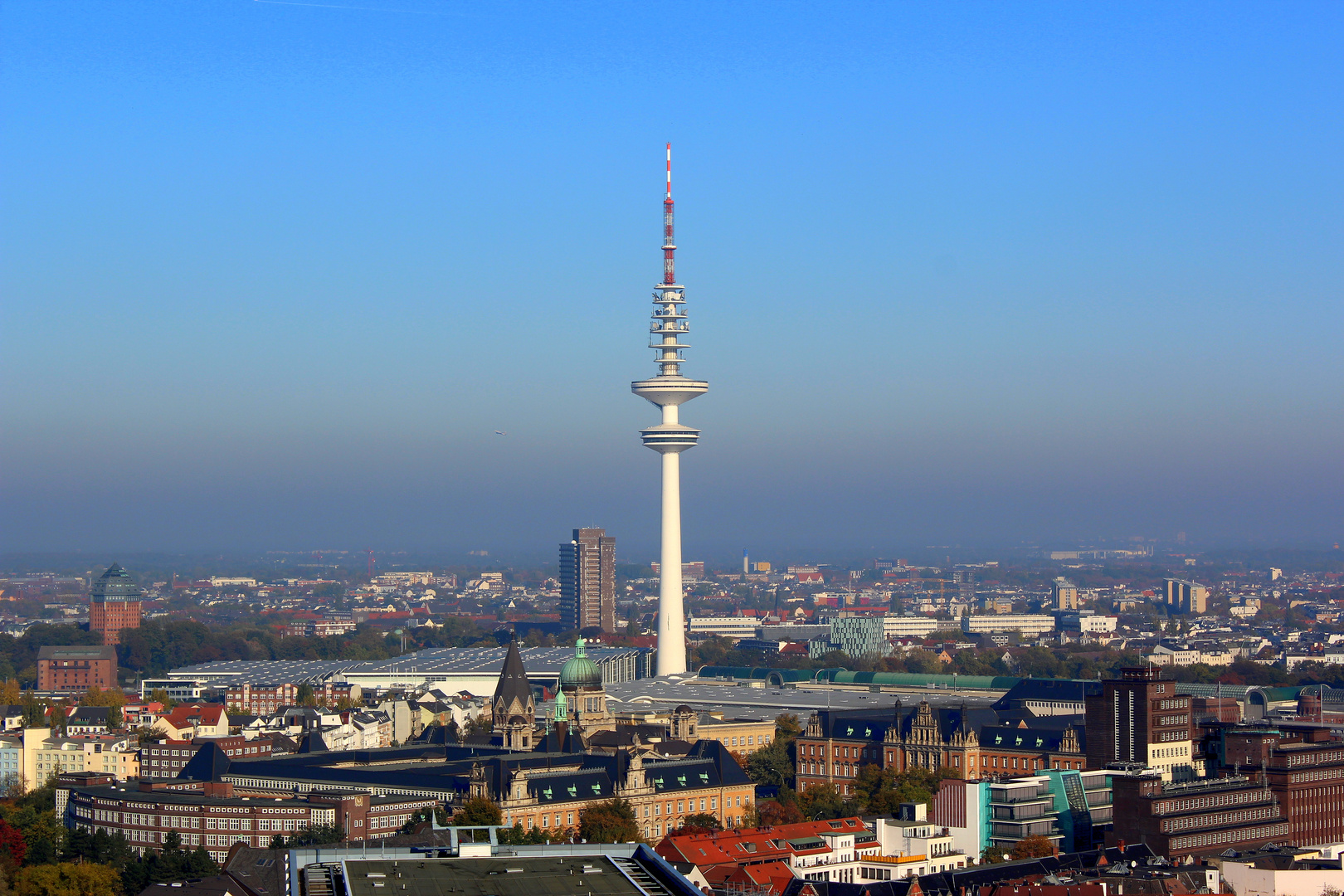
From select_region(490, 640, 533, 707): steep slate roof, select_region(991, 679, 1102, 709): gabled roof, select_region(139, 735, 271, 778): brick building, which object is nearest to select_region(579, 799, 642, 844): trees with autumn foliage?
select_region(490, 640, 533, 707): steep slate roof

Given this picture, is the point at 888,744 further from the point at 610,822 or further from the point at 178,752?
the point at 178,752

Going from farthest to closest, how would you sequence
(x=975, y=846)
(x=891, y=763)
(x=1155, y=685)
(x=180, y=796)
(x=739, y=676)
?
1. (x=739, y=676)
2. (x=891, y=763)
3. (x=1155, y=685)
4. (x=180, y=796)
5. (x=975, y=846)

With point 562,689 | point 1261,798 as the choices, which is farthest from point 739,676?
point 1261,798

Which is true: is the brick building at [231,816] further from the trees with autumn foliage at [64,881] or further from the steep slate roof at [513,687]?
the steep slate roof at [513,687]

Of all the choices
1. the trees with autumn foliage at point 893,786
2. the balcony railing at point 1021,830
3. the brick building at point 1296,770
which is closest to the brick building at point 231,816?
the trees with autumn foliage at point 893,786

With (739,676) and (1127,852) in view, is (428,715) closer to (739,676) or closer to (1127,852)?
(739,676)

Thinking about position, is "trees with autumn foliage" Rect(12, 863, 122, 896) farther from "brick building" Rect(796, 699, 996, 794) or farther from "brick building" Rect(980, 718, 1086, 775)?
"brick building" Rect(980, 718, 1086, 775)

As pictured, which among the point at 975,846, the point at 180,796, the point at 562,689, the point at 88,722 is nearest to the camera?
the point at 975,846
